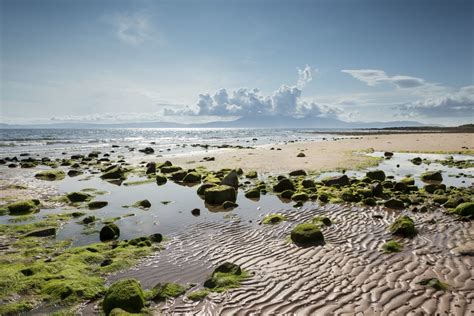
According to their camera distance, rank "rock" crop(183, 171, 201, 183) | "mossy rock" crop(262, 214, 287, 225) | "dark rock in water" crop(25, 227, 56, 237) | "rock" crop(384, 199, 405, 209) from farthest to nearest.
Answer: "rock" crop(183, 171, 201, 183)
"rock" crop(384, 199, 405, 209)
"mossy rock" crop(262, 214, 287, 225)
"dark rock in water" crop(25, 227, 56, 237)

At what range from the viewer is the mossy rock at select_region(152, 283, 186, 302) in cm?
804

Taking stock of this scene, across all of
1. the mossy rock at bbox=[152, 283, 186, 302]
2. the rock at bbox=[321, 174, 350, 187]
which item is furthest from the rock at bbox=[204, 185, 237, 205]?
the mossy rock at bbox=[152, 283, 186, 302]

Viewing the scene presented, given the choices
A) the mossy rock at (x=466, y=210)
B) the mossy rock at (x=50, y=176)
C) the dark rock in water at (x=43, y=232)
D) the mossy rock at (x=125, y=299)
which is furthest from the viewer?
the mossy rock at (x=50, y=176)

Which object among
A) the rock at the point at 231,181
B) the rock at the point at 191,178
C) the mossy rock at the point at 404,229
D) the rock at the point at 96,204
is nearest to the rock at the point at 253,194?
the rock at the point at 231,181

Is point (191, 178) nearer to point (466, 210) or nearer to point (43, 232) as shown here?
point (43, 232)

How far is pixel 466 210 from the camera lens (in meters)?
14.1

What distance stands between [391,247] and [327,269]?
2966 millimetres

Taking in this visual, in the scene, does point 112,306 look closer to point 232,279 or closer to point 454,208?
point 232,279

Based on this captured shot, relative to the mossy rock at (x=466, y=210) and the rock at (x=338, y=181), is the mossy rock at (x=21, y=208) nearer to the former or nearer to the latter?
the rock at (x=338, y=181)

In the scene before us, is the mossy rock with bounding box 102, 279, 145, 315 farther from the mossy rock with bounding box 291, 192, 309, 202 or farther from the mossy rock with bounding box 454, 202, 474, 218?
the mossy rock with bounding box 454, 202, 474, 218

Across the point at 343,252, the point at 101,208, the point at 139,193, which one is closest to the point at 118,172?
the point at 139,193

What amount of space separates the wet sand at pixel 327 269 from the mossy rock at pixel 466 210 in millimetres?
802

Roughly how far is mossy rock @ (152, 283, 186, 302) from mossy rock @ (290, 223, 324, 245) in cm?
487

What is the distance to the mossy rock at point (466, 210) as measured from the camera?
45.8ft
